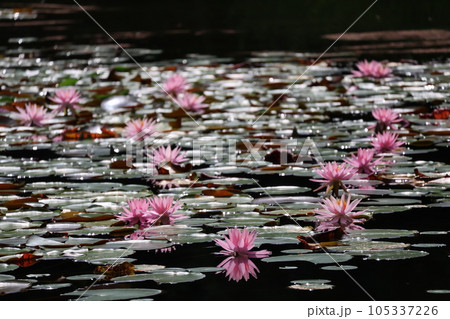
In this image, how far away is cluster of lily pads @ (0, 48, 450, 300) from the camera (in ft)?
9.08

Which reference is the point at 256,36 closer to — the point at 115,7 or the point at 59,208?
the point at 115,7

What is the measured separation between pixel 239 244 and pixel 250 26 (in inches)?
363

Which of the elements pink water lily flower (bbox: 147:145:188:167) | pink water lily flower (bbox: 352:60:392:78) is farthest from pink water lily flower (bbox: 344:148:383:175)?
pink water lily flower (bbox: 352:60:392:78)

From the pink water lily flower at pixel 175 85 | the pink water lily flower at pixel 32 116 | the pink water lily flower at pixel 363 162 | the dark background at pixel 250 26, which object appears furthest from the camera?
the dark background at pixel 250 26

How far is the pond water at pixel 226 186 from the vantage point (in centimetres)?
253

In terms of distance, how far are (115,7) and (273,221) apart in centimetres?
Answer: 1335

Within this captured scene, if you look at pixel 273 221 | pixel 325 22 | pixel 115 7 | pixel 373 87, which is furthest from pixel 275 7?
pixel 273 221

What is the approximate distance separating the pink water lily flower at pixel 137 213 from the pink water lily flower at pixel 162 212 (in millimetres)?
17

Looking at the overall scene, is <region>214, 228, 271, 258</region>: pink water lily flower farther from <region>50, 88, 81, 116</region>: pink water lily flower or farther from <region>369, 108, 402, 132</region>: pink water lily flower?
<region>50, 88, 81, 116</region>: pink water lily flower

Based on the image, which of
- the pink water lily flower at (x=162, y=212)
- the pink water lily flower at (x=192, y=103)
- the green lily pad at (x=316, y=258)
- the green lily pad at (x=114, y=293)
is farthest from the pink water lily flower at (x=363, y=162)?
the pink water lily flower at (x=192, y=103)

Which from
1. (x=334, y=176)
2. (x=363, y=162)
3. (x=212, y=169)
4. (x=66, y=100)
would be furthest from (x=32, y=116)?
(x=334, y=176)

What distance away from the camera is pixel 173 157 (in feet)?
13.1

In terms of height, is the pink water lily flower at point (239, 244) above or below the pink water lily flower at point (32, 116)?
below

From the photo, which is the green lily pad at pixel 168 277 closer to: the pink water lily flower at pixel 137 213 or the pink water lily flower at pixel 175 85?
the pink water lily flower at pixel 137 213
